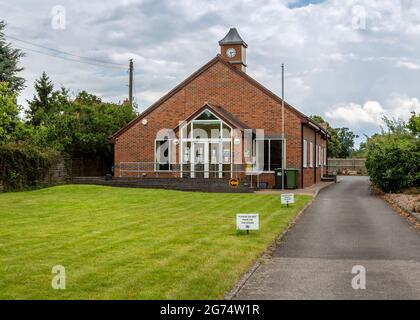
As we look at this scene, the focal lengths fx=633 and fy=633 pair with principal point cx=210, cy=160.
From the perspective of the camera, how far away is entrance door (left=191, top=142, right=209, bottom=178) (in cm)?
3459

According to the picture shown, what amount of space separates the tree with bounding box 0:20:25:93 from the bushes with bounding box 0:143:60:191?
901 cm

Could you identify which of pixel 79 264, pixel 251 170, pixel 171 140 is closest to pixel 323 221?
pixel 79 264

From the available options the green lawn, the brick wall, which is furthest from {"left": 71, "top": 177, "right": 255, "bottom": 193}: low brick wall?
the green lawn

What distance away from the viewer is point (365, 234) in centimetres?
1535

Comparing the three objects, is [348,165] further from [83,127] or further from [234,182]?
[234,182]

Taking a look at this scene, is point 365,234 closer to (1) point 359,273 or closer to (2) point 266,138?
(1) point 359,273

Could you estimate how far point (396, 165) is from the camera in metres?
30.6

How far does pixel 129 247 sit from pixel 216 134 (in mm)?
22688
